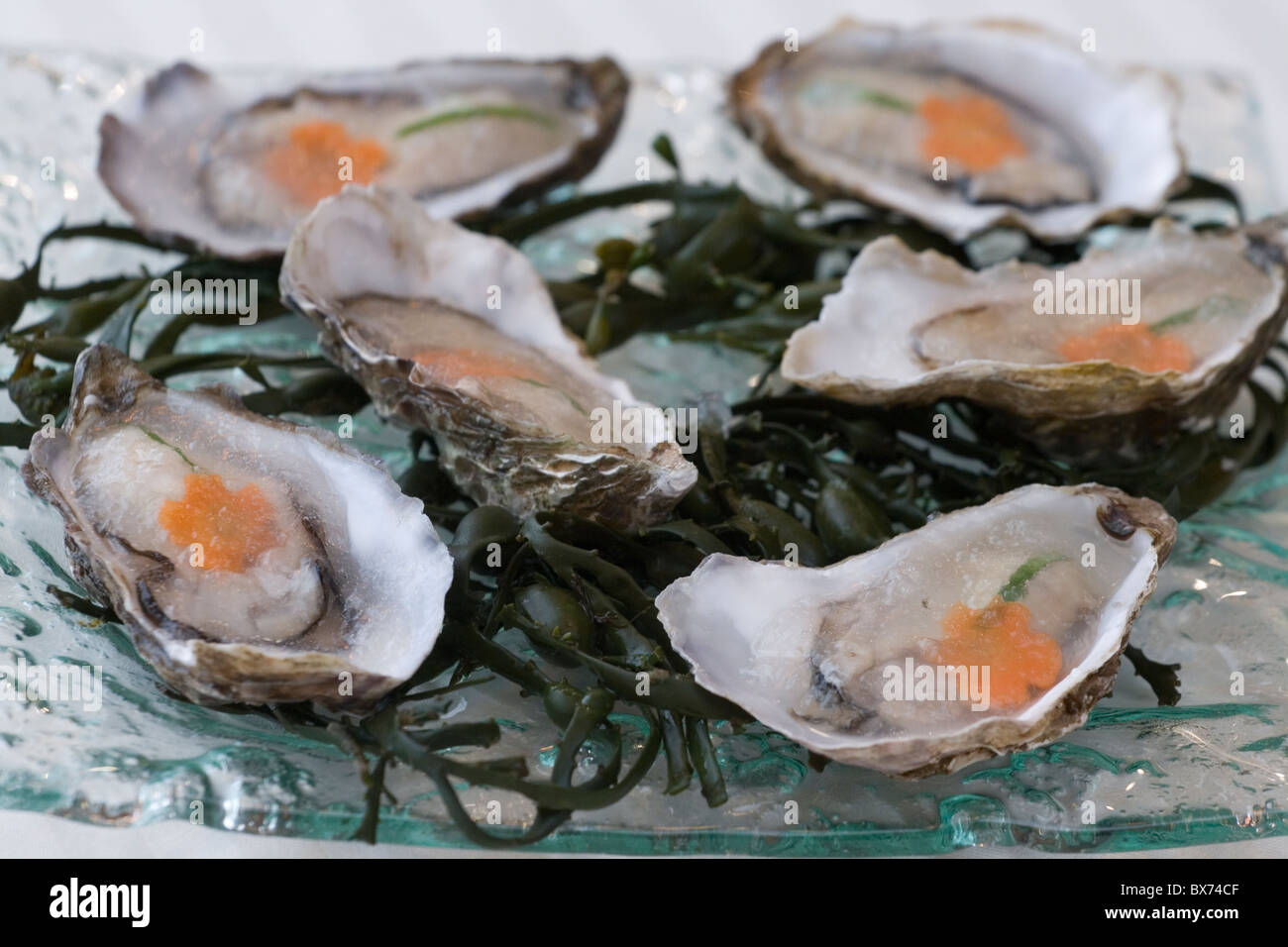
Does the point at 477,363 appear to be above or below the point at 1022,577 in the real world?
above

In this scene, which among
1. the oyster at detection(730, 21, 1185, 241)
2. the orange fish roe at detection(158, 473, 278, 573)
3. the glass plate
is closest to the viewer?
the glass plate

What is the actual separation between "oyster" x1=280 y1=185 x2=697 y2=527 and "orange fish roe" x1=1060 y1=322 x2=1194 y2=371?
0.56m

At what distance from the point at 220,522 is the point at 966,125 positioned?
1.33m

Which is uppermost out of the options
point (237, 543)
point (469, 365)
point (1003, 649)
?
point (469, 365)

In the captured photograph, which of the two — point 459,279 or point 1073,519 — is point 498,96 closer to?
point 459,279

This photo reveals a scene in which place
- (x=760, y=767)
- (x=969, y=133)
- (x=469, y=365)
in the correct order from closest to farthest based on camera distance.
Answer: (x=760, y=767) → (x=469, y=365) → (x=969, y=133)

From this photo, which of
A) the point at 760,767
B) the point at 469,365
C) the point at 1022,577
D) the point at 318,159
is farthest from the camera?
the point at 318,159

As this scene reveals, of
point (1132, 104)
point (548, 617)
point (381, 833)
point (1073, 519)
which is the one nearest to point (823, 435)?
point (1073, 519)

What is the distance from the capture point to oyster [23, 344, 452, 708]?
1.23m

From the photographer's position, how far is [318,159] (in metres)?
1.95

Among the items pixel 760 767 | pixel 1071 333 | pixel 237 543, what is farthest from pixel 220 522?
pixel 1071 333

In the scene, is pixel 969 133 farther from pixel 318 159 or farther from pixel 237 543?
pixel 237 543

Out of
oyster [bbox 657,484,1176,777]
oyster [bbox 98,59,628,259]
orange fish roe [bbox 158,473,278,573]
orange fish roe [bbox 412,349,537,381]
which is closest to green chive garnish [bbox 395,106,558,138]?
oyster [bbox 98,59,628,259]

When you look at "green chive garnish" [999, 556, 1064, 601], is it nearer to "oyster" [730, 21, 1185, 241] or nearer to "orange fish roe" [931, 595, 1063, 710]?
"orange fish roe" [931, 595, 1063, 710]
